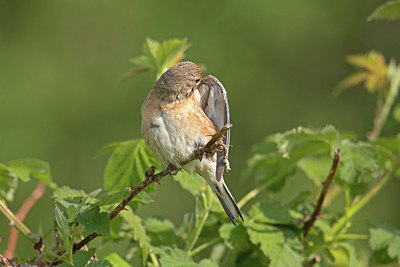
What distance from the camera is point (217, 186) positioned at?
243 cm

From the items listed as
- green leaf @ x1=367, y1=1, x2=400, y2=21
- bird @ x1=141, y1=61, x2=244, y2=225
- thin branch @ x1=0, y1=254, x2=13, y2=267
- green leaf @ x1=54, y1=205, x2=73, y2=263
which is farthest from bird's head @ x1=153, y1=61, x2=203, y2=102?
thin branch @ x1=0, y1=254, x2=13, y2=267

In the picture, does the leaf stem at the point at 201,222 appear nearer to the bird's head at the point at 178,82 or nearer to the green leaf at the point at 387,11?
the bird's head at the point at 178,82

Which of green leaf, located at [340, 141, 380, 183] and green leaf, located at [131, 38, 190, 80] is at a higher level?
green leaf, located at [131, 38, 190, 80]

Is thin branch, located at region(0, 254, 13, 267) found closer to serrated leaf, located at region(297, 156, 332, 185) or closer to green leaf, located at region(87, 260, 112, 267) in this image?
green leaf, located at region(87, 260, 112, 267)

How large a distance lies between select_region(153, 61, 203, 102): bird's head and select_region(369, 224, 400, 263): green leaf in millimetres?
946

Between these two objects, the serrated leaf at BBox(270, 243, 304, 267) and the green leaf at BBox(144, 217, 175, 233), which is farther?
the green leaf at BBox(144, 217, 175, 233)

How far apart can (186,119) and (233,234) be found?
1.70 ft

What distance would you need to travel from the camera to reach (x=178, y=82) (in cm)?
247

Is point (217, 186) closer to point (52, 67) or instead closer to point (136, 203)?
point (136, 203)

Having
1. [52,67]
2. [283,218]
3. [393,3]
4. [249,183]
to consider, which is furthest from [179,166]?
[52,67]

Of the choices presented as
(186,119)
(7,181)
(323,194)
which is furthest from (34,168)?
(323,194)

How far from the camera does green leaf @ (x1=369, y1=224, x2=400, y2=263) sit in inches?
95.0

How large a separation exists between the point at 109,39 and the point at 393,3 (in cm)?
769

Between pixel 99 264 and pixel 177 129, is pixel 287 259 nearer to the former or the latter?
pixel 177 129
